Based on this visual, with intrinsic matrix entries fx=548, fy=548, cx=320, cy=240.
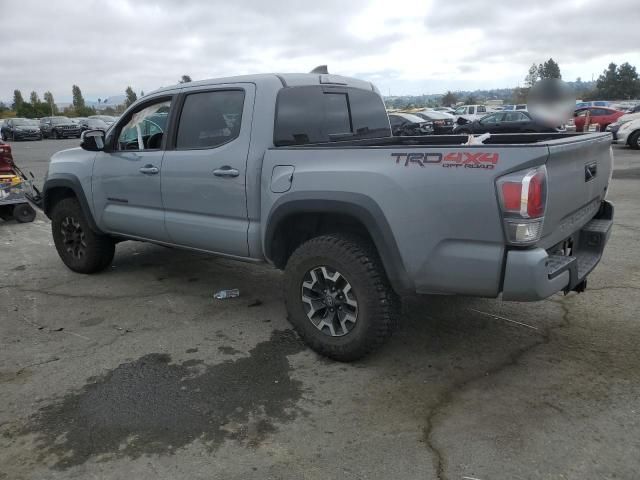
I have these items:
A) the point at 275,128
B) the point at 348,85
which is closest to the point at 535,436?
the point at 275,128

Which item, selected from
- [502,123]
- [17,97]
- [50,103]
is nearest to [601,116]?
[502,123]

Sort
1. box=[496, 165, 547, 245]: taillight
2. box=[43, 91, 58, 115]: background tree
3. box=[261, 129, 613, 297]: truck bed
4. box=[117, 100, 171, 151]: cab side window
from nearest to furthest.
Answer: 1. box=[496, 165, 547, 245]: taillight
2. box=[261, 129, 613, 297]: truck bed
3. box=[117, 100, 171, 151]: cab side window
4. box=[43, 91, 58, 115]: background tree

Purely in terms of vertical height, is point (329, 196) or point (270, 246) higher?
point (329, 196)

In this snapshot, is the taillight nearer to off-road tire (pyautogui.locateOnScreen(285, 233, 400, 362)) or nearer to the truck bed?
the truck bed

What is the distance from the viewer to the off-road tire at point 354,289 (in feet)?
11.2

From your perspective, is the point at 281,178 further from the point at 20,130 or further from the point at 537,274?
the point at 20,130

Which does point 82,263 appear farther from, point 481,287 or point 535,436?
point 535,436

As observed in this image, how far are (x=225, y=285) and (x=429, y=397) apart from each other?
110 inches

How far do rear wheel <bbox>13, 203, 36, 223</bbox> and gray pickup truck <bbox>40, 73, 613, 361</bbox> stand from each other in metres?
4.15

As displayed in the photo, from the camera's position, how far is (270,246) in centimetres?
396

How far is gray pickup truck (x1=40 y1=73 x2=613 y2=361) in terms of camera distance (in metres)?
2.94

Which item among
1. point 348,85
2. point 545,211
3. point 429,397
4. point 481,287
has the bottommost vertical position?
point 429,397

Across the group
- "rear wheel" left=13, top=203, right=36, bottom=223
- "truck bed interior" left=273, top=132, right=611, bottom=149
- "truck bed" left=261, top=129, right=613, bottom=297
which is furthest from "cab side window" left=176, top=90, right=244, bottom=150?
"rear wheel" left=13, top=203, right=36, bottom=223

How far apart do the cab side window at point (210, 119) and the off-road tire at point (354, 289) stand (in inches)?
45.9
